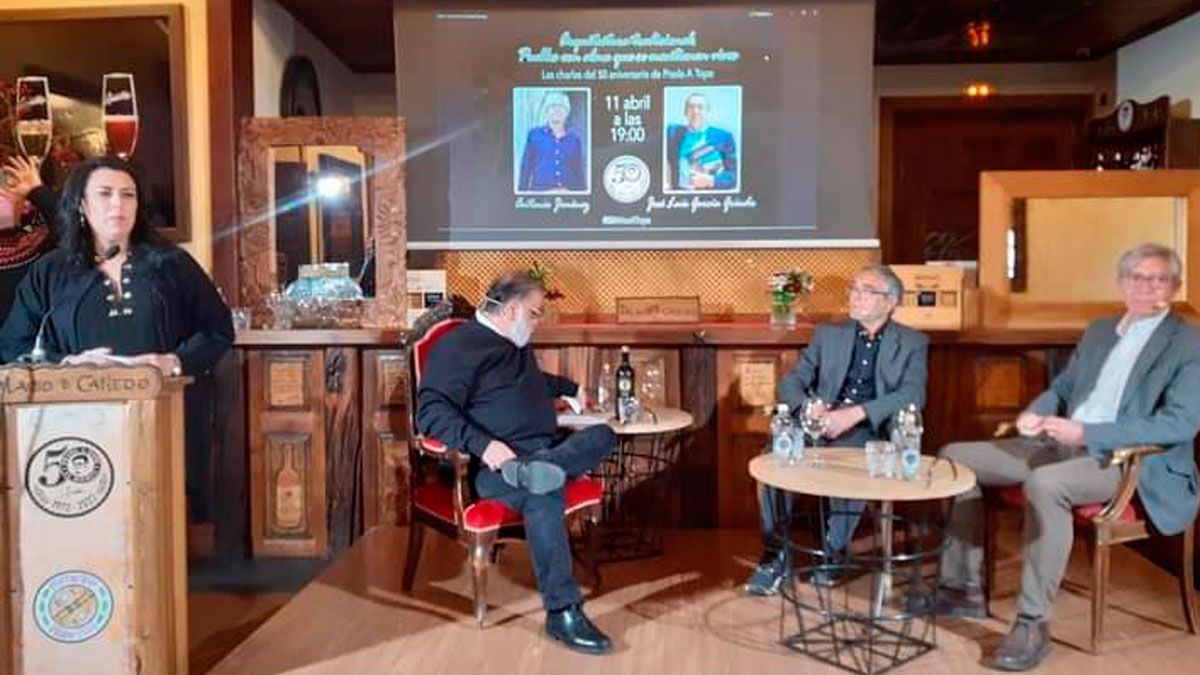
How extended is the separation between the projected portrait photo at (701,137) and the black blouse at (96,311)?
2203mm

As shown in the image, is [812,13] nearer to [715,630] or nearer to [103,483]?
[715,630]

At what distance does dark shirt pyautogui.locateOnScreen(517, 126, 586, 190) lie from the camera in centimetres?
448

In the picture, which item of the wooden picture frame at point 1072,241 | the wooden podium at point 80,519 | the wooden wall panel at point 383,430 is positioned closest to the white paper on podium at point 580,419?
the wooden wall panel at point 383,430

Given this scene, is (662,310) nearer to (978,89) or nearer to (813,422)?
(813,422)

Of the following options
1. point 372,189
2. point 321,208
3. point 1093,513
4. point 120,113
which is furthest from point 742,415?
point 120,113

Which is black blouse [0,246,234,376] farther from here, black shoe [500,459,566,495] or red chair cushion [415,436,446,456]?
black shoe [500,459,566,495]

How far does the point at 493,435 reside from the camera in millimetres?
3184

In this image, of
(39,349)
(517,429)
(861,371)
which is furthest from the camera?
(861,371)

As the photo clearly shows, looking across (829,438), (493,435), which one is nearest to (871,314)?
(829,438)

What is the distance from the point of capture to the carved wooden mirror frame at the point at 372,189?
167 inches

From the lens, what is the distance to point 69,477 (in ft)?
8.11

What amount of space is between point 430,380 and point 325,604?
0.93 m

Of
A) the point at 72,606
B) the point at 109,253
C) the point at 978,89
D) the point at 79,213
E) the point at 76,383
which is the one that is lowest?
the point at 72,606

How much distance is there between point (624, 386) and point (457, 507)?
2.71ft
